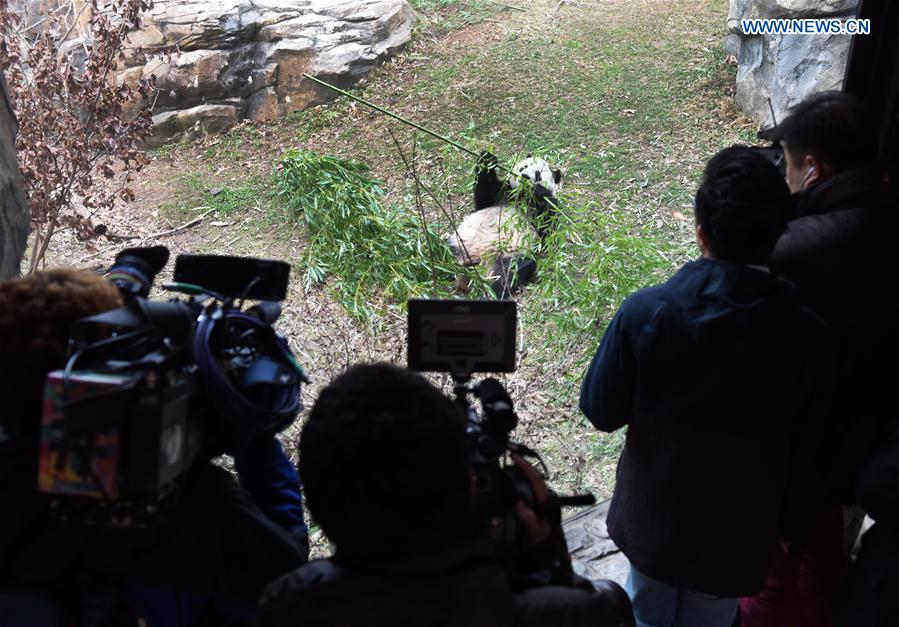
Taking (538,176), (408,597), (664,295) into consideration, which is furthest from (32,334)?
(538,176)

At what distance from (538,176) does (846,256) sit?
2202 millimetres

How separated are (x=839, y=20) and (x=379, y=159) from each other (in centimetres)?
253

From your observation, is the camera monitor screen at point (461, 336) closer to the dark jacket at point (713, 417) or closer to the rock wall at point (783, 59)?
the dark jacket at point (713, 417)

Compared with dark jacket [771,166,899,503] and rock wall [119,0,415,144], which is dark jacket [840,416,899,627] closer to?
dark jacket [771,166,899,503]

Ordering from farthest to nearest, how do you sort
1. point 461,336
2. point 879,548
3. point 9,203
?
point 9,203, point 879,548, point 461,336

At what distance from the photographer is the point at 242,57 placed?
4555 millimetres

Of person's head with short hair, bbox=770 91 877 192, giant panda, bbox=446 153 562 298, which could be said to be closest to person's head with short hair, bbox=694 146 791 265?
person's head with short hair, bbox=770 91 877 192

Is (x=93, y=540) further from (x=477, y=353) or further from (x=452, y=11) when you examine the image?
(x=452, y=11)

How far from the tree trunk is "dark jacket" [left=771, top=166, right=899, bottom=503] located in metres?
1.73

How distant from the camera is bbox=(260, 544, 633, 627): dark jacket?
84cm

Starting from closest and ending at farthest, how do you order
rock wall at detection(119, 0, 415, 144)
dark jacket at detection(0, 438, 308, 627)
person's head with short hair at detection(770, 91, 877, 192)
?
dark jacket at detection(0, 438, 308, 627), person's head with short hair at detection(770, 91, 877, 192), rock wall at detection(119, 0, 415, 144)

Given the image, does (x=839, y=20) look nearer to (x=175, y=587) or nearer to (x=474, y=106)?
(x=474, y=106)

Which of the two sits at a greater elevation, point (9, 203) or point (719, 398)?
point (9, 203)

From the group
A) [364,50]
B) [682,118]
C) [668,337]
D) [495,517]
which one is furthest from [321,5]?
[495,517]
